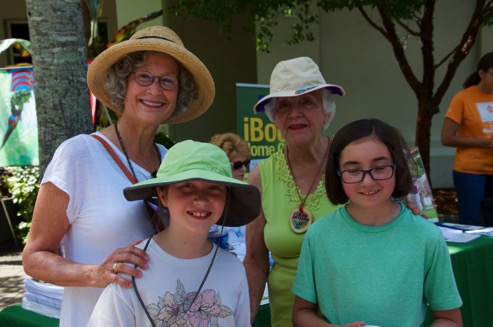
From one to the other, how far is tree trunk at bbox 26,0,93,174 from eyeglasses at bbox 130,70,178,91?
45.8 inches

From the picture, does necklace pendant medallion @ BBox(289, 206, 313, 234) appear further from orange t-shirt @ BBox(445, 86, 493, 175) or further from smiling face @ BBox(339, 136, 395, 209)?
orange t-shirt @ BBox(445, 86, 493, 175)

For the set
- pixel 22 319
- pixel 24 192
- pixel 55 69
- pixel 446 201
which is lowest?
pixel 446 201

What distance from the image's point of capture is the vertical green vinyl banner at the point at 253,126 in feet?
16.2

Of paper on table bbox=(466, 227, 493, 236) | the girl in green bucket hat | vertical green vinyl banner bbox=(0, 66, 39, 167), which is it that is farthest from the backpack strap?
vertical green vinyl banner bbox=(0, 66, 39, 167)

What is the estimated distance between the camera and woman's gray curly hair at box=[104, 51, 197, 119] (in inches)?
77.9

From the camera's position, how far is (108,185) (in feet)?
5.93

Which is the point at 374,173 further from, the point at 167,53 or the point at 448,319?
the point at 167,53

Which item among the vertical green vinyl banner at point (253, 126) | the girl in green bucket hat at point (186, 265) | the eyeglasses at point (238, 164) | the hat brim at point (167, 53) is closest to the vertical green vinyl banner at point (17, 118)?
the vertical green vinyl banner at point (253, 126)

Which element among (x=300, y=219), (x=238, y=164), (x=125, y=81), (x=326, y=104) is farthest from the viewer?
(x=238, y=164)

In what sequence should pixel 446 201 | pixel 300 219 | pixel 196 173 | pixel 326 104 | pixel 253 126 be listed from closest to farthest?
1. pixel 196 173
2. pixel 300 219
3. pixel 326 104
4. pixel 253 126
5. pixel 446 201

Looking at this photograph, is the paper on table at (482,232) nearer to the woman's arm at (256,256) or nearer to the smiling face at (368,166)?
the woman's arm at (256,256)

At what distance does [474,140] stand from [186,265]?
167 inches

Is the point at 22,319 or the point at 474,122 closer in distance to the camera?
the point at 22,319

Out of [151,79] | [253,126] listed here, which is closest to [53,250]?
[151,79]
